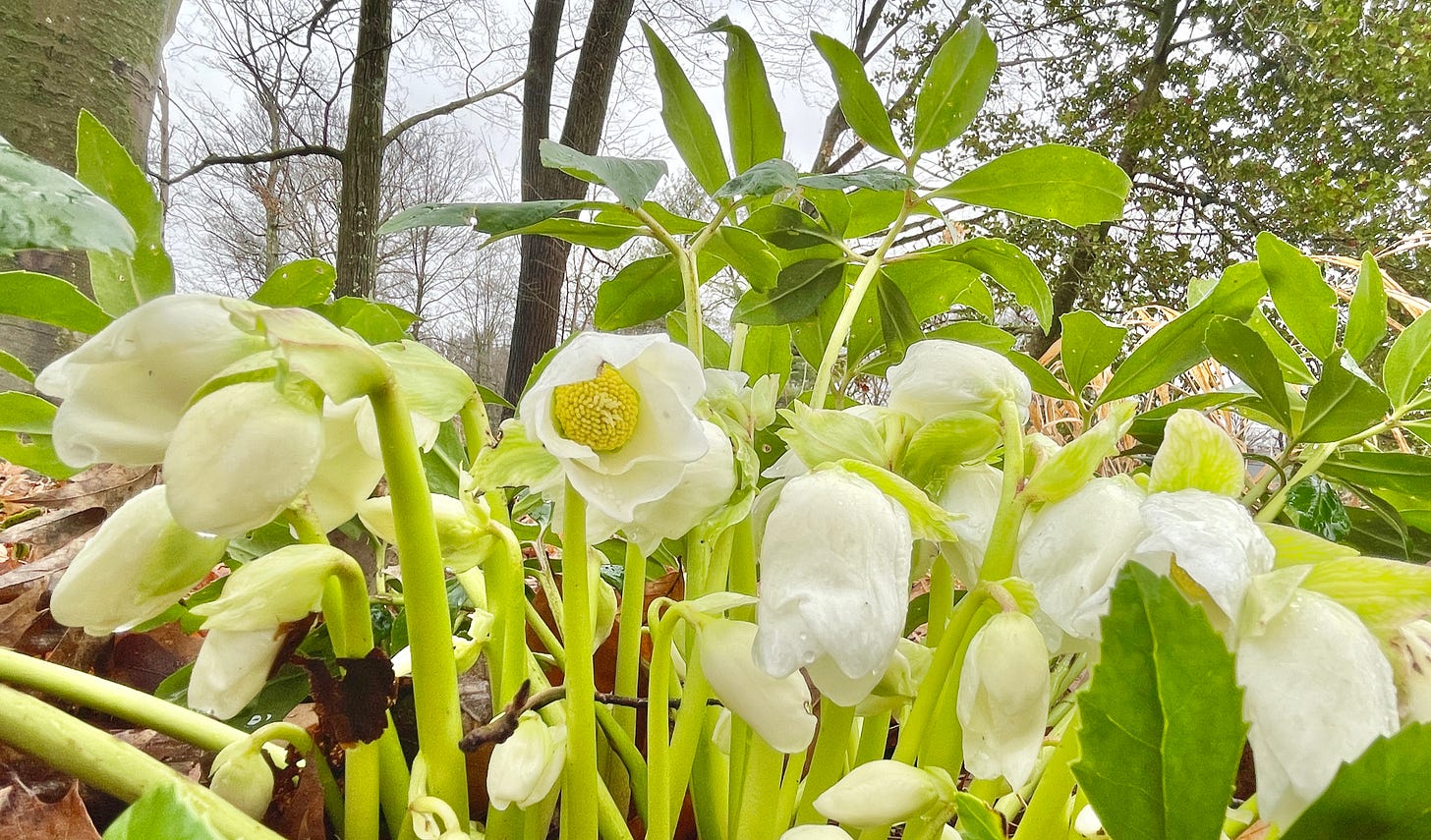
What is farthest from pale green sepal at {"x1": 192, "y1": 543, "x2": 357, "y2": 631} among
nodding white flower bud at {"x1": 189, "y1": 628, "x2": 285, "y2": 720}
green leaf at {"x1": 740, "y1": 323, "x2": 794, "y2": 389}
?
green leaf at {"x1": 740, "y1": 323, "x2": 794, "y2": 389}

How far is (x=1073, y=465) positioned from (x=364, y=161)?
2.73m

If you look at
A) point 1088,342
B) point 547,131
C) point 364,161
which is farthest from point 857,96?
point 547,131

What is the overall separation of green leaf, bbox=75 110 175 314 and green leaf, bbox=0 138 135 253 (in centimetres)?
6

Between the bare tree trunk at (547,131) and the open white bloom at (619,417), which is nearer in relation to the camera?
the open white bloom at (619,417)

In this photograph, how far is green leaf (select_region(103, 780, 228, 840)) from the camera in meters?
0.11

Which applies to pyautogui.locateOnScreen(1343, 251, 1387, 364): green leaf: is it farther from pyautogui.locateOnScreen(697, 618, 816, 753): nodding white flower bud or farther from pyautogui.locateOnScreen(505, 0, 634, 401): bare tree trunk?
pyautogui.locateOnScreen(505, 0, 634, 401): bare tree trunk

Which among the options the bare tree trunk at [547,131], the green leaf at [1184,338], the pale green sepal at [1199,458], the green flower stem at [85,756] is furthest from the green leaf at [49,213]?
the bare tree trunk at [547,131]

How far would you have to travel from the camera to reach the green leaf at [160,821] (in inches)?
4.5

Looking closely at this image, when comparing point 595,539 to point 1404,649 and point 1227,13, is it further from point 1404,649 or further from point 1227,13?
point 1227,13

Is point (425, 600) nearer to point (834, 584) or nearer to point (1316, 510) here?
point (834, 584)

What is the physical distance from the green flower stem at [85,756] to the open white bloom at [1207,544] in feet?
0.69

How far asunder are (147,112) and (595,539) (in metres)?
1.10

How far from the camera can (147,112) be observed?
1.00 metres

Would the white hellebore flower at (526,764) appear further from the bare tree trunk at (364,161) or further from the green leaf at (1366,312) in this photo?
the bare tree trunk at (364,161)
